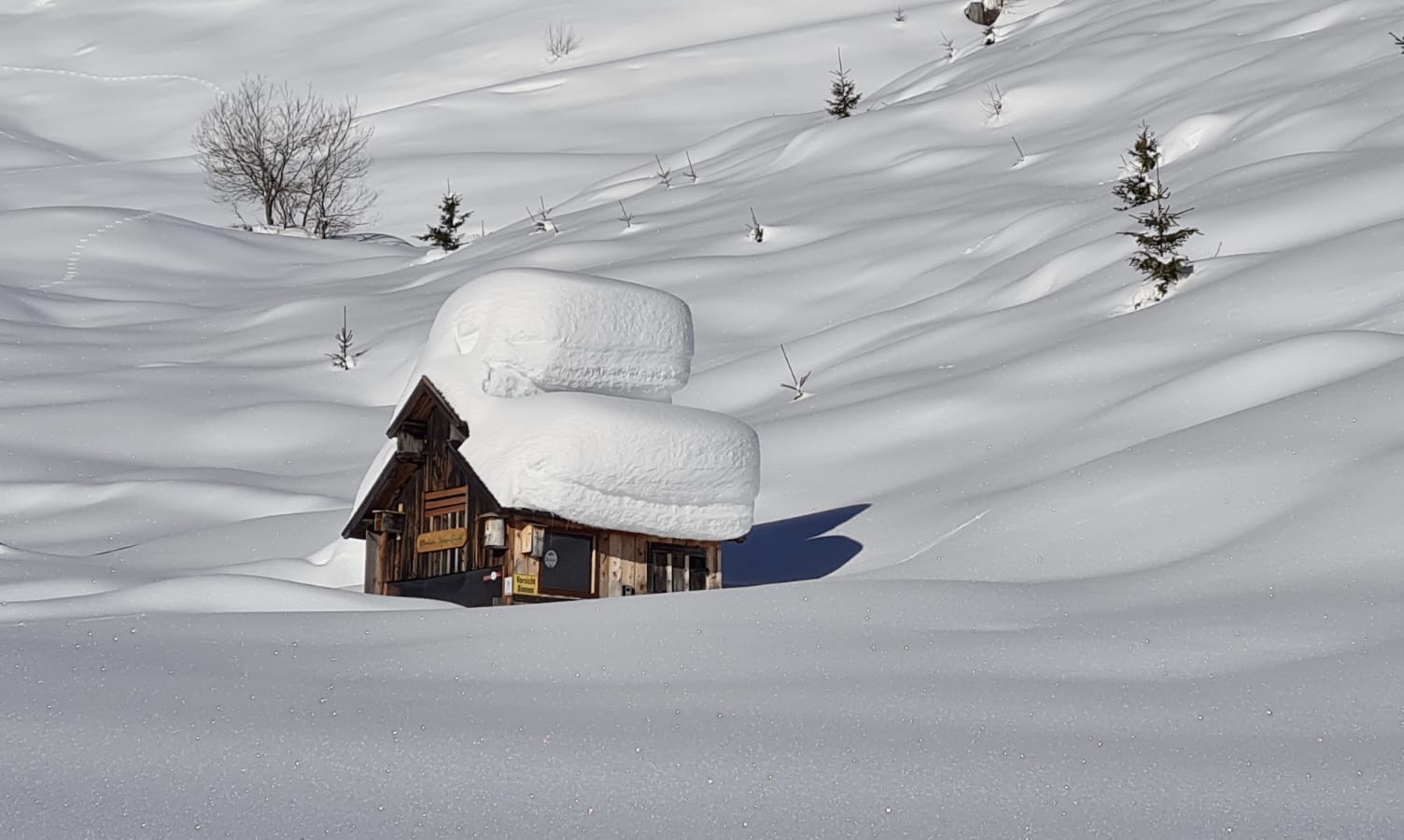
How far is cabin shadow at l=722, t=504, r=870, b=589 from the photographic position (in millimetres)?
10359

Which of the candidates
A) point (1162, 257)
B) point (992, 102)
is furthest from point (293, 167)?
point (1162, 257)

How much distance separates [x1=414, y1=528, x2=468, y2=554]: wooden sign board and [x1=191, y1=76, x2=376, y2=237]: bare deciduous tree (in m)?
23.7

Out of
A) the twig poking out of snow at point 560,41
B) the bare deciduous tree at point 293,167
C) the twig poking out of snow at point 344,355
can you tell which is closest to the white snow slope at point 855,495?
the twig poking out of snow at point 344,355

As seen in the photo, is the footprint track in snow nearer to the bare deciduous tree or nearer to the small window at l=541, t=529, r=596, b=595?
the bare deciduous tree

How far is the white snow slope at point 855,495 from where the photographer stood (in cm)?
381

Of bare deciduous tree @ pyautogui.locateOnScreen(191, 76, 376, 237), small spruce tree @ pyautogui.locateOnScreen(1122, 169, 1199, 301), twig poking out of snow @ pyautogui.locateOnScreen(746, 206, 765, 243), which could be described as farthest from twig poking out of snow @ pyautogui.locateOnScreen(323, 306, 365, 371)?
bare deciduous tree @ pyautogui.locateOnScreen(191, 76, 376, 237)

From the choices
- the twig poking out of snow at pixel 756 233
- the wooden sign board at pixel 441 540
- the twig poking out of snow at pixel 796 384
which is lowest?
the wooden sign board at pixel 441 540

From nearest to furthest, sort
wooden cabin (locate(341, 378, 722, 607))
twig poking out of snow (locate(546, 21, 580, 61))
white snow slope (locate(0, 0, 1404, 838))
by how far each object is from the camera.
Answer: white snow slope (locate(0, 0, 1404, 838)) → wooden cabin (locate(341, 378, 722, 607)) → twig poking out of snow (locate(546, 21, 580, 61))

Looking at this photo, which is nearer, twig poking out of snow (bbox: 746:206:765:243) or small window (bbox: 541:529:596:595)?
small window (bbox: 541:529:596:595)

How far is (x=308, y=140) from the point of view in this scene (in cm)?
3612

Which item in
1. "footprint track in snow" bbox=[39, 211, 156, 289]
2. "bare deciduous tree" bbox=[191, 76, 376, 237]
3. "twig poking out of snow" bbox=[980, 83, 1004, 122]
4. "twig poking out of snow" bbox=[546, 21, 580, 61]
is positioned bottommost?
"footprint track in snow" bbox=[39, 211, 156, 289]

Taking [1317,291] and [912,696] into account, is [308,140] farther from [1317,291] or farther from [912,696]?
[912,696]

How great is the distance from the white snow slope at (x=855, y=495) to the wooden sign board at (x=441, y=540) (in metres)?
1.13

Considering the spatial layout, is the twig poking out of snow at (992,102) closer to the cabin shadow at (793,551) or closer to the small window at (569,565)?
the cabin shadow at (793,551)
